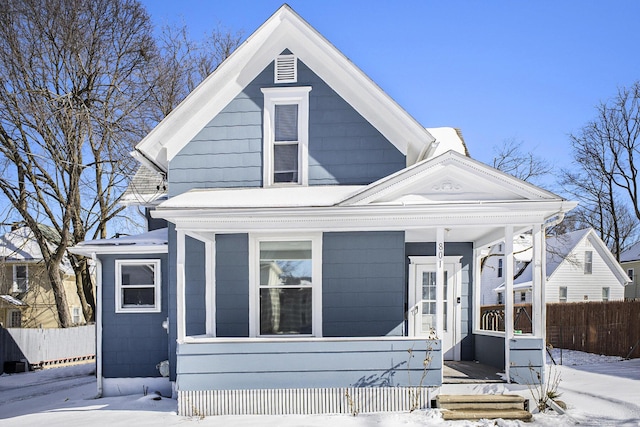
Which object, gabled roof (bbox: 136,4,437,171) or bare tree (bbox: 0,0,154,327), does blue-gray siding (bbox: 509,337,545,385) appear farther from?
bare tree (bbox: 0,0,154,327)

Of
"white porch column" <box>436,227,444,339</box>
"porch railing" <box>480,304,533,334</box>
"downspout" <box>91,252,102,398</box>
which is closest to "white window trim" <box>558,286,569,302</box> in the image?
"porch railing" <box>480,304,533,334</box>

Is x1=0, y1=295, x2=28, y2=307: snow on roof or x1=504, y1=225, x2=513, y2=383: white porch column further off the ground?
x1=504, y1=225, x2=513, y2=383: white porch column

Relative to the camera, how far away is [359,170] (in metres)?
9.14

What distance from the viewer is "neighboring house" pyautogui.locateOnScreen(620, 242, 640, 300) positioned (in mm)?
38000

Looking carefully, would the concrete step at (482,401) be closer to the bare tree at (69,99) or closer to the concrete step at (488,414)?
the concrete step at (488,414)

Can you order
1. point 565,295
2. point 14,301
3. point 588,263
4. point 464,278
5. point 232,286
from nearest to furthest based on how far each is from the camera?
point 232,286 < point 464,278 < point 14,301 < point 565,295 < point 588,263

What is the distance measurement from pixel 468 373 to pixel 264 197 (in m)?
4.46

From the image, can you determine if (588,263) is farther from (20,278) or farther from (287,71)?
(20,278)

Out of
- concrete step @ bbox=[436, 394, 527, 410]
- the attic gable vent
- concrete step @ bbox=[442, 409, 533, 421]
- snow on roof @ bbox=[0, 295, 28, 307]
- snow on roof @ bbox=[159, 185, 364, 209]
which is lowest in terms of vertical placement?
snow on roof @ bbox=[0, 295, 28, 307]

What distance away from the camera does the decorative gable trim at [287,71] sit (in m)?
9.30

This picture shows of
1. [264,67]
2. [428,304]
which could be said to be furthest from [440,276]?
[264,67]

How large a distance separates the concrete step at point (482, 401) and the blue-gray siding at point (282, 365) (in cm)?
90

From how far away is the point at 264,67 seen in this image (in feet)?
30.7

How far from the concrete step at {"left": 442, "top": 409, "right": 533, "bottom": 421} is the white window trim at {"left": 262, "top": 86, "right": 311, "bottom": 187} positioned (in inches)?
175
